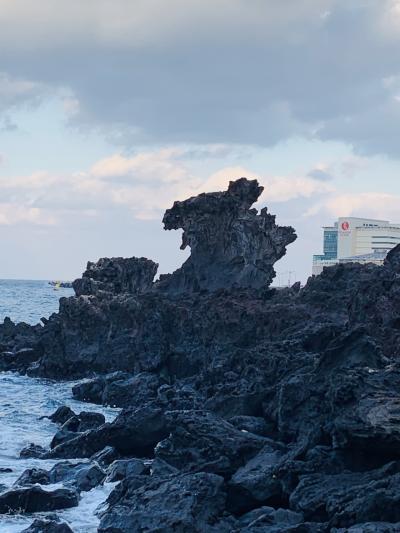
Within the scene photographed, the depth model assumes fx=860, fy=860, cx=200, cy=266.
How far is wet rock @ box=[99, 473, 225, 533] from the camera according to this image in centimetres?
1788

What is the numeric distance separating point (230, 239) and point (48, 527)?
44.1 meters

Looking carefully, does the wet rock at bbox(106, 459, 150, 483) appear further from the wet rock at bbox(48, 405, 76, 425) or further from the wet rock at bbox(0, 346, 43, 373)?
the wet rock at bbox(0, 346, 43, 373)

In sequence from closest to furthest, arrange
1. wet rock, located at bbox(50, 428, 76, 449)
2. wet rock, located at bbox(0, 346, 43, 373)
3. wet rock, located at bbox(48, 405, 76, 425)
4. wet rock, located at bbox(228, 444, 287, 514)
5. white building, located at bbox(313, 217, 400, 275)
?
1. wet rock, located at bbox(228, 444, 287, 514)
2. wet rock, located at bbox(50, 428, 76, 449)
3. wet rock, located at bbox(48, 405, 76, 425)
4. wet rock, located at bbox(0, 346, 43, 373)
5. white building, located at bbox(313, 217, 400, 275)

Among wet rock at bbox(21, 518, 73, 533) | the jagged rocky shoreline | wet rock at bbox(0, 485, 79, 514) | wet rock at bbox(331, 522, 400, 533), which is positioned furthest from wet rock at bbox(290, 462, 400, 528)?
wet rock at bbox(0, 485, 79, 514)

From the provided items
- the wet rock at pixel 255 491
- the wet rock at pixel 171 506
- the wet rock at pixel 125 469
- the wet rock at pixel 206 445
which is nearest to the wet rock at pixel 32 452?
the wet rock at pixel 125 469

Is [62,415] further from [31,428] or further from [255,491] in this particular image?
[255,491]

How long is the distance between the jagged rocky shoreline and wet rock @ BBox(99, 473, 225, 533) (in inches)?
1.6

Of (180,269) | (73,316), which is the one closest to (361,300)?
(73,316)

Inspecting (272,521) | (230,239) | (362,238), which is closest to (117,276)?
(230,239)

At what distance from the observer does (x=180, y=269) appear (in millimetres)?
64938

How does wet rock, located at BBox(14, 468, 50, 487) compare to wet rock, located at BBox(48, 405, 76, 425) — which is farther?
wet rock, located at BBox(48, 405, 76, 425)

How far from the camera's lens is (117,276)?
66.7 m

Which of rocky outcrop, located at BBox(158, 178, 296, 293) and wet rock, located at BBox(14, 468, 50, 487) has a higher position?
rocky outcrop, located at BBox(158, 178, 296, 293)

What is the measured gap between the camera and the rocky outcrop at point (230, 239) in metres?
61.7
